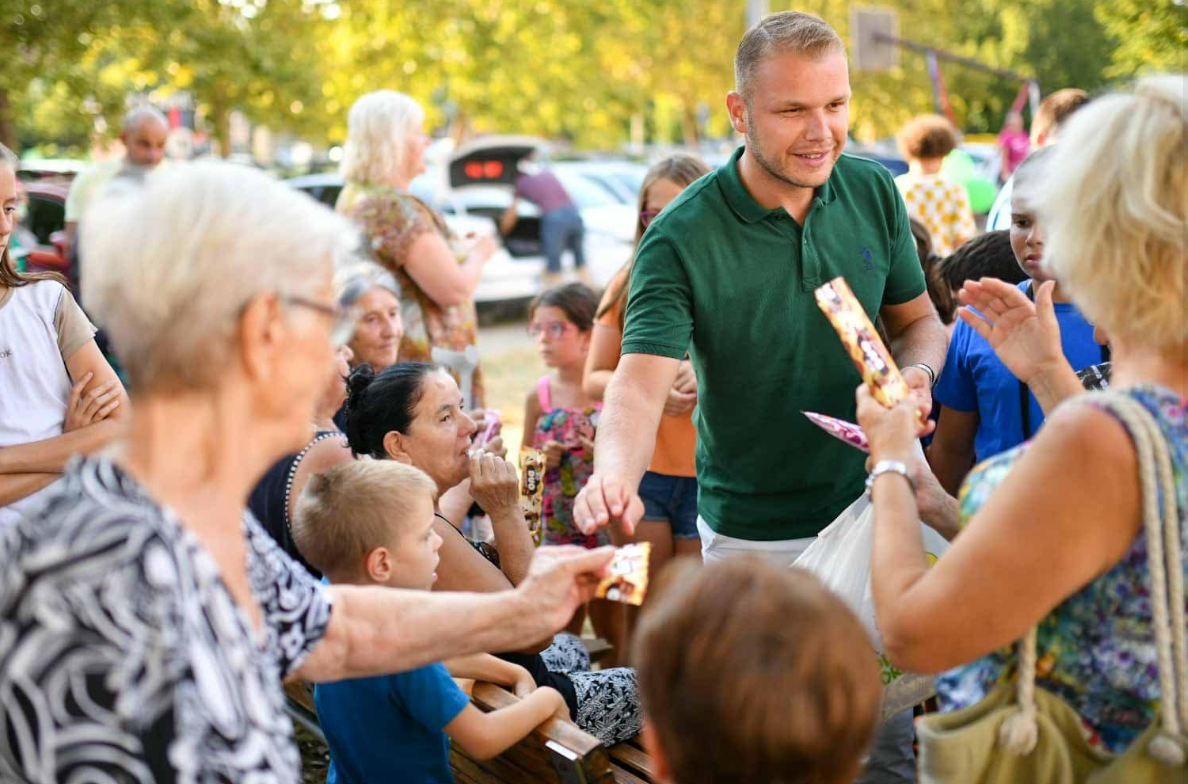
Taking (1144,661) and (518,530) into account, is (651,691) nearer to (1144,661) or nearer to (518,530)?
(1144,661)

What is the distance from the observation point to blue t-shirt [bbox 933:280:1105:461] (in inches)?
126

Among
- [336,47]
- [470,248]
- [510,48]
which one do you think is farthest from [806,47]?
[510,48]

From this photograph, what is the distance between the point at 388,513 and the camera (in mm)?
2801

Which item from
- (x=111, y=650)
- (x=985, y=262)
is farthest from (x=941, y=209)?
(x=111, y=650)

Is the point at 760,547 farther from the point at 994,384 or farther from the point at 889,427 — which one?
the point at 889,427

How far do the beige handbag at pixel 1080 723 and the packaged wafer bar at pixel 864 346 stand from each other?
1.74 ft

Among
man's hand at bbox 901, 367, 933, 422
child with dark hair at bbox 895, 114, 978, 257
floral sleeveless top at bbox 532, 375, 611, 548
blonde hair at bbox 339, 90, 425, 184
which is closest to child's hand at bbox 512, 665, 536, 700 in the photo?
man's hand at bbox 901, 367, 933, 422

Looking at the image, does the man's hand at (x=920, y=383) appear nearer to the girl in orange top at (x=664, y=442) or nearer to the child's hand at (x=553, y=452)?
the girl in orange top at (x=664, y=442)

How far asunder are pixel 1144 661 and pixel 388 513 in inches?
65.6

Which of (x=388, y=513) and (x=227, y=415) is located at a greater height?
(x=227, y=415)

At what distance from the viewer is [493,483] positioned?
11.5ft

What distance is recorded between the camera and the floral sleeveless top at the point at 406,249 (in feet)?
16.8

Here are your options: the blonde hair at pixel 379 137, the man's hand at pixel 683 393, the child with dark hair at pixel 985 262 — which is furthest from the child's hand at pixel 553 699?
the blonde hair at pixel 379 137

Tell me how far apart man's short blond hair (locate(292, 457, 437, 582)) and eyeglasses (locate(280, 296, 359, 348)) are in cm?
96
